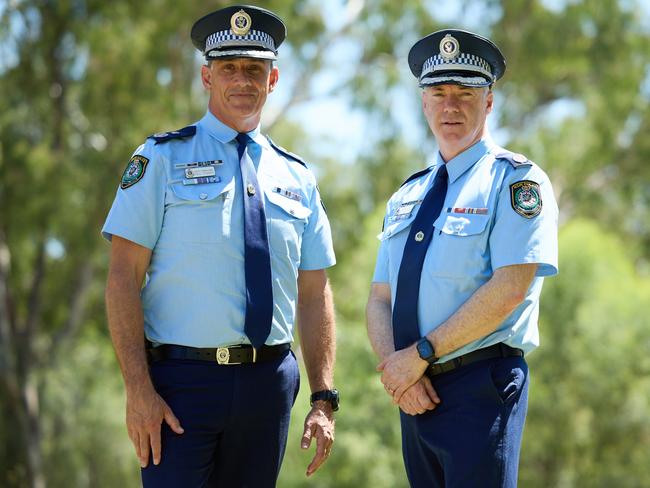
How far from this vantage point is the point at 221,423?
346 cm

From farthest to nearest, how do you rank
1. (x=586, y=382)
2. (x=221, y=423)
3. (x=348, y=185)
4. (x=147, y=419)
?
(x=348, y=185)
(x=586, y=382)
(x=221, y=423)
(x=147, y=419)

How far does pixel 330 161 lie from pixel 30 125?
675cm

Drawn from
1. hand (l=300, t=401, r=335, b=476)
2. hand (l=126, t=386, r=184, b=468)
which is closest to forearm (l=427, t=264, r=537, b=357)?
hand (l=300, t=401, r=335, b=476)

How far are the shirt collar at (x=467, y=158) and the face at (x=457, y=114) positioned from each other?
0.9 inches

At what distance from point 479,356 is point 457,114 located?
2.78ft

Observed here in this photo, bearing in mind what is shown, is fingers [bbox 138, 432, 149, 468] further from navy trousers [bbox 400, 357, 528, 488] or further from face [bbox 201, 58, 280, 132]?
face [bbox 201, 58, 280, 132]

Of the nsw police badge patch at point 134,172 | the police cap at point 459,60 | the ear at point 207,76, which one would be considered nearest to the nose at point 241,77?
the ear at point 207,76

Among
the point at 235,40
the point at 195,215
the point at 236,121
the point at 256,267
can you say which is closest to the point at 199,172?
the point at 195,215

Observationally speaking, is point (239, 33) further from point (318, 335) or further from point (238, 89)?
point (318, 335)

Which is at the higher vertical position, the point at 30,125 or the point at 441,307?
the point at 30,125

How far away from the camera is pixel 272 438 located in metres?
3.59

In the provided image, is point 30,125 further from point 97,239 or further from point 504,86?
point 504,86

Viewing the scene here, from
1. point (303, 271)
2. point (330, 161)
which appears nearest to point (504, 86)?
point (330, 161)

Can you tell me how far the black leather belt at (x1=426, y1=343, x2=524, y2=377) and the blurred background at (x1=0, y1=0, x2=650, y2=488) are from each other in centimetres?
1047
